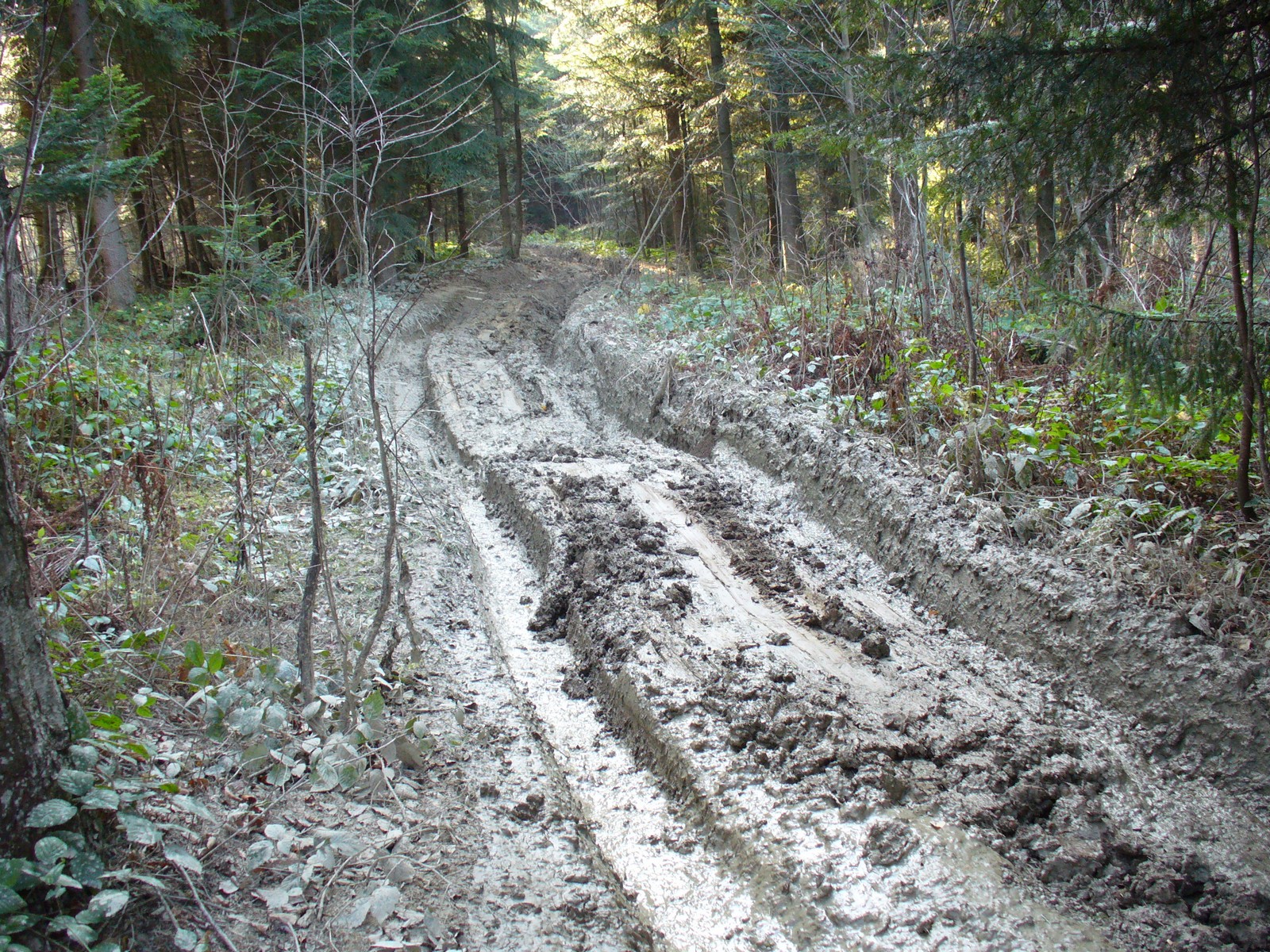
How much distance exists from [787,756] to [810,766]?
117 millimetres

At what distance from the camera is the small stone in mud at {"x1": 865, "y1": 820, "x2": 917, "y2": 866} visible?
9.27 feet

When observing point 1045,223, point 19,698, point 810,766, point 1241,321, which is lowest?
point 810,766

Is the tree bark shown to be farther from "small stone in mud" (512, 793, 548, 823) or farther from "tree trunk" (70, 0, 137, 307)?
"small stone in mud" (512, 793, 548, 823)

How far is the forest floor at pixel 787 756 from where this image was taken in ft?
8.55

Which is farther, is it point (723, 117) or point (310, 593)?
point (723, 117)

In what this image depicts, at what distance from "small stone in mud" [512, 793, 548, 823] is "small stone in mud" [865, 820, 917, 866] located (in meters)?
1.37

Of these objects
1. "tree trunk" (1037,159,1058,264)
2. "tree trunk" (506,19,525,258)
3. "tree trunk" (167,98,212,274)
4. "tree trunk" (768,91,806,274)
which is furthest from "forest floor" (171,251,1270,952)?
"tree trunk" (506,19,525,258)

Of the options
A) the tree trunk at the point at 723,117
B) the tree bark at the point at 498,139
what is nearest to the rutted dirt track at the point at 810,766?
the tree trunk at the point at 723,117

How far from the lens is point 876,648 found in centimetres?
410

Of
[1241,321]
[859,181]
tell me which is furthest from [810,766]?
[859,181]

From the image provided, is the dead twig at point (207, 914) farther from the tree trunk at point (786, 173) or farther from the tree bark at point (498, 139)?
the tree bark at point (498, 139)

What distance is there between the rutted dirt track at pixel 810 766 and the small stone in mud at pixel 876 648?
14mm

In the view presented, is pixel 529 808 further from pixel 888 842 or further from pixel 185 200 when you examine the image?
pixel 185 200

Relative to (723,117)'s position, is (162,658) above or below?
below
